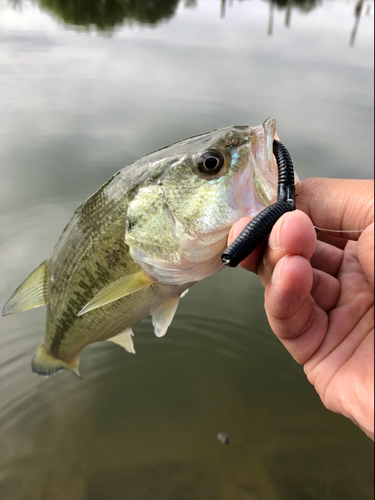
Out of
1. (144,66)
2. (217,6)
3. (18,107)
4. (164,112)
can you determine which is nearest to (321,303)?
(164,112)

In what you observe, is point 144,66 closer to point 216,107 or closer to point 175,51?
point 175,51

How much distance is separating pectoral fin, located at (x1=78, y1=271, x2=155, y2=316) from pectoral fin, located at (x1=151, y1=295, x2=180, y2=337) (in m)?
0.28

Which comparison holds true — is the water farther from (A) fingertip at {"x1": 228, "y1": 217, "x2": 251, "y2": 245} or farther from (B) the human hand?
(A) fingertip at {"x1": 228, "y1": 217, "x2": 251, "y2": 245}

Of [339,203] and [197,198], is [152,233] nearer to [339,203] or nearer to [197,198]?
[197,198]

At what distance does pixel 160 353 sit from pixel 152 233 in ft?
5.71

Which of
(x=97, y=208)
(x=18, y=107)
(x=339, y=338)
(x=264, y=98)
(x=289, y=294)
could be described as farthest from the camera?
(x=264, y=98)

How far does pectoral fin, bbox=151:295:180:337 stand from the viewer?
1.86 m

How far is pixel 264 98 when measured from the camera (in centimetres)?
769

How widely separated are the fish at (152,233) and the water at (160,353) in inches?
32.0

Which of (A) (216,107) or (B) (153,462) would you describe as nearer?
(B) (153,462)

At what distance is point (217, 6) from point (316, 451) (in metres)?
28.1

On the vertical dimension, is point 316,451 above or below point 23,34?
below

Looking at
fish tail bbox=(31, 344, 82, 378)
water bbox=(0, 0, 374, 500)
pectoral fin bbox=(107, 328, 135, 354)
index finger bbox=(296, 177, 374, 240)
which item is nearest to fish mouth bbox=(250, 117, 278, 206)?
index finger bbox=(296, 177, 374, 240)

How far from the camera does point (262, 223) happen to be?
41.4 inches
